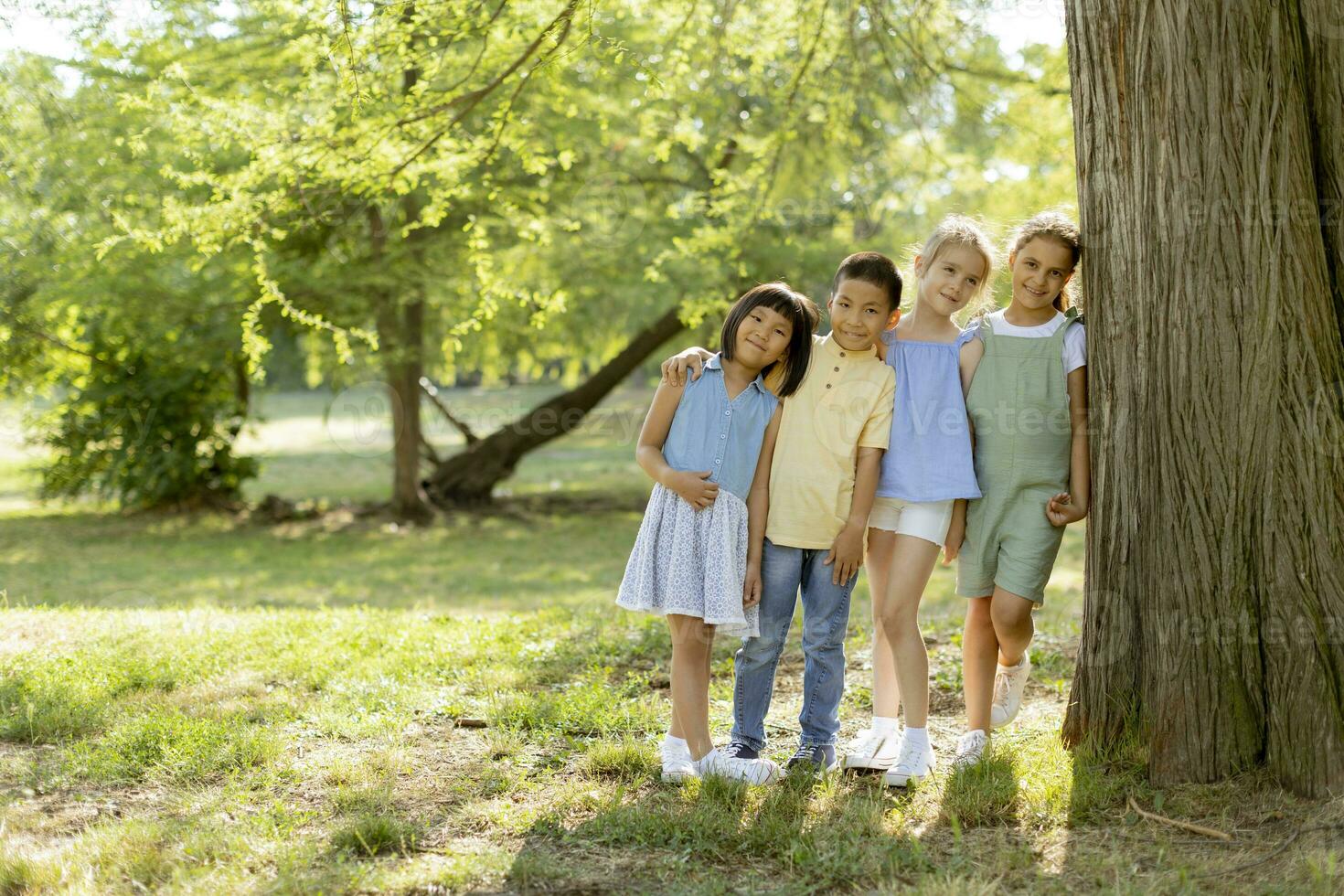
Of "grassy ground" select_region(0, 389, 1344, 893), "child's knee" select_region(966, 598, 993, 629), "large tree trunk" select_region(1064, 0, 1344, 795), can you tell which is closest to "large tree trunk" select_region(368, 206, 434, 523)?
"grassy ground" select_region(0, 389, 1344, 893)

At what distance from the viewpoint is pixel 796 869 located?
2.92 meters

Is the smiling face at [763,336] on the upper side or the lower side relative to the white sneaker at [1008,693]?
upper

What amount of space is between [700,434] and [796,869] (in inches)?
50.9

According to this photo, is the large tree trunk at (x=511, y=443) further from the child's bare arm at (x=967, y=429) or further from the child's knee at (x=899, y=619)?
the child's knee at (x=899, y=619)

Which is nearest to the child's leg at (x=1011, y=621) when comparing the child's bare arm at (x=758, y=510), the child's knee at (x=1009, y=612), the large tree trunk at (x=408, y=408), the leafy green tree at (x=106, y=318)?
the child's knee at (x=1009, y=612)

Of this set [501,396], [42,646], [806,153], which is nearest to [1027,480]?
[42,646]

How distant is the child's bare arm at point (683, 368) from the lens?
3561mm

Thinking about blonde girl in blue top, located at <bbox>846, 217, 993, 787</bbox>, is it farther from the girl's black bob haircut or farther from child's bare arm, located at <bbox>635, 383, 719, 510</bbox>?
child's bare arm, located at <bbox>635, 383, 719, 510</bbox>

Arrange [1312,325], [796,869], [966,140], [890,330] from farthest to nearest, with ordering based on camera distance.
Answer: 1. [966,140]
2. [890,330]
3. [1312,325]
4. [796,869]

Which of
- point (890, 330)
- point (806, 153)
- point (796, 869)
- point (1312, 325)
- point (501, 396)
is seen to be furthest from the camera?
point (501, 396)

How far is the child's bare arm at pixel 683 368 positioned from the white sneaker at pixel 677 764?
1.14 m

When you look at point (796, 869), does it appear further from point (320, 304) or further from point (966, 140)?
point (966, 140)

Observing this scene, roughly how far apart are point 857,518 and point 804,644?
435 millimetres

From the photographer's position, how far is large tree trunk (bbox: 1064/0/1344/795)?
3.15 metres
